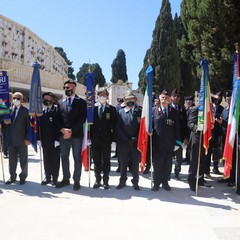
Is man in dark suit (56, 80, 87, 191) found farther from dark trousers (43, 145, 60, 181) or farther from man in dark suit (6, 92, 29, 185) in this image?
man in dark suit (6, 92, 29, 185)

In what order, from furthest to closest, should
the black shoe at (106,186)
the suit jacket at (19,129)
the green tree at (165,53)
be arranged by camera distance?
1. the green tree at (165,53)
2. the suit jacket at (19,129)
3. the black shoe at (106,186)

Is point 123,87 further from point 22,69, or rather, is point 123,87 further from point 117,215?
point 117,215

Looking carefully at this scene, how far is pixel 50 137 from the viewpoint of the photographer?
6.21 meters

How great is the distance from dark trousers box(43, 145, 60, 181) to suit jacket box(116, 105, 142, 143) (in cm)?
137

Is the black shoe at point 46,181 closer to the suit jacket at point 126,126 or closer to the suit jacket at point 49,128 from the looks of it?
the suit jacket at point 49,128

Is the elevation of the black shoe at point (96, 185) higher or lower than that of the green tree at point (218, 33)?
lower

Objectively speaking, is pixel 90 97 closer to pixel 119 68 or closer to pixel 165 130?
pixel 165 130

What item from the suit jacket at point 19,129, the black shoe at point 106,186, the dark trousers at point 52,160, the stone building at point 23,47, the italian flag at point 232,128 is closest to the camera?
the italian flag at point 232,128

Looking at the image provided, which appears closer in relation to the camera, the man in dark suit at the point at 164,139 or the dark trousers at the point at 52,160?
the man in dark suit at the point at 164,139

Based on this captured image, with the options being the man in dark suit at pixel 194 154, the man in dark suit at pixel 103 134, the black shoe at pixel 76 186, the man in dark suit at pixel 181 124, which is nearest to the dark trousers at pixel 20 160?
the black shoe at pixel 76 186

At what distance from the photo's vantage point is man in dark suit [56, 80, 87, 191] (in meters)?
5.98

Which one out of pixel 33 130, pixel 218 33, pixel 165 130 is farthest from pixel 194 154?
pixel 218 33

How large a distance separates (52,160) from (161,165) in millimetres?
2254

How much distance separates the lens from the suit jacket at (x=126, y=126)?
19.8 ft
